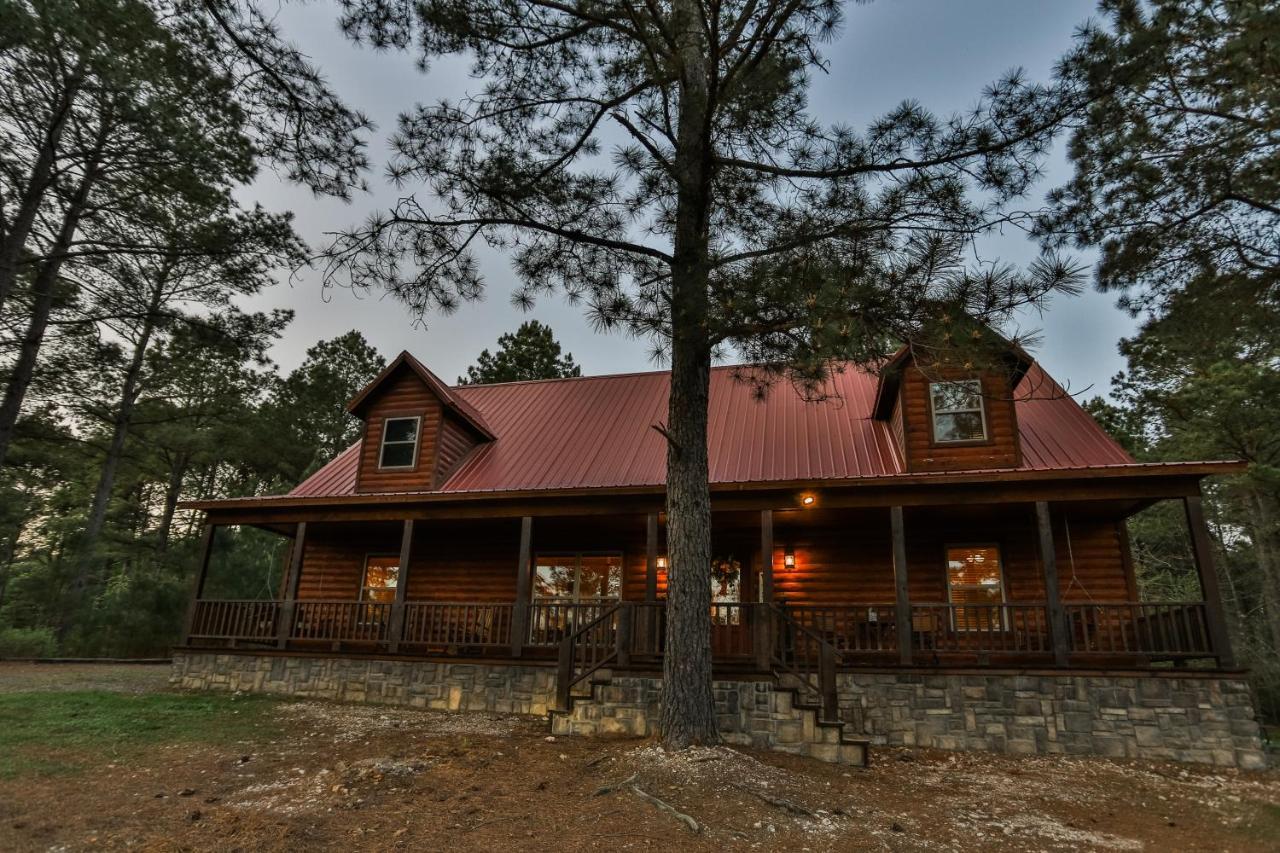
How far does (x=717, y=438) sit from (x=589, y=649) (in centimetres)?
461

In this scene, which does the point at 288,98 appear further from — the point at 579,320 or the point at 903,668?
the point at 903,668

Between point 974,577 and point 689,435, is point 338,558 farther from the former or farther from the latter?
point 974,577

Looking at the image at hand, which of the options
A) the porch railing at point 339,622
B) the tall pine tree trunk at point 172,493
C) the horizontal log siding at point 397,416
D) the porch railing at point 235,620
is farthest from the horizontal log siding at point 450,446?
the tall pine tree trunk at point 172,493

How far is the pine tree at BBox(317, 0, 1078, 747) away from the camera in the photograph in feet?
18.8

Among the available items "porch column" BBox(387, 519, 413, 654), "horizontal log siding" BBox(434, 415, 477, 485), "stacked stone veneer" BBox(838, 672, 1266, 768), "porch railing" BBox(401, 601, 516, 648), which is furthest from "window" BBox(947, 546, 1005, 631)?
"horizontal log siding" BBox(434, 415, 477, 485)

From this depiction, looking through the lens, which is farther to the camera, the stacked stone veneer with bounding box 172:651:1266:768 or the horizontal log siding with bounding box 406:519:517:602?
the horizontal log siding with bounding box 406:519:517:602

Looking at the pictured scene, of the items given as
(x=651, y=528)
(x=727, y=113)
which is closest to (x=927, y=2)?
(x=727, y=113)

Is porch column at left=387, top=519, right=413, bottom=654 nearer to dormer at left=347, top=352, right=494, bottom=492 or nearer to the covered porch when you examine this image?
the covered porch

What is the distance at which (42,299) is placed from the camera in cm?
1038

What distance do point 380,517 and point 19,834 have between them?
753 centimetres

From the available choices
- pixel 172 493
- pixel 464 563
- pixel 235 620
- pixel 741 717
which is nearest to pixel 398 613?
pixel 464 563

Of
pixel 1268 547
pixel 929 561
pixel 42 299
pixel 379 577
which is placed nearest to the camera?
pixel 42 299

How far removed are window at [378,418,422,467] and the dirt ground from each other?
237 inches

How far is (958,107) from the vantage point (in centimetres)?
617
